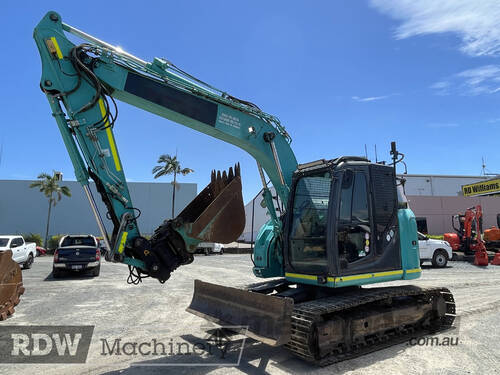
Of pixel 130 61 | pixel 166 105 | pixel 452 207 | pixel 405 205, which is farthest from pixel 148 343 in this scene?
pixel 452 207

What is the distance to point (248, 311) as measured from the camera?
5152 mm

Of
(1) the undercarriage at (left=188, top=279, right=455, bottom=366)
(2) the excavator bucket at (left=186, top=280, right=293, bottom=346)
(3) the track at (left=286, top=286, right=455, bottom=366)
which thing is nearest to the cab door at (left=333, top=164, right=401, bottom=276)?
(3) the track at (left=286, top=286, right=455, bottom=366)

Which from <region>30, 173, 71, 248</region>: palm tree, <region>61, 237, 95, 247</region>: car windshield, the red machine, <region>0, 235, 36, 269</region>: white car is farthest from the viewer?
<region>30, 173, 71, 248</region>: palm tree

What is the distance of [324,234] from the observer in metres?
5.63

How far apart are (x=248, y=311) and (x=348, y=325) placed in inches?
59.7

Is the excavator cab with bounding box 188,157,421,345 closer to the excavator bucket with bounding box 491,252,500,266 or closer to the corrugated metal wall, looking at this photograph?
the excavator bucket with bounding box 491,252,500,266

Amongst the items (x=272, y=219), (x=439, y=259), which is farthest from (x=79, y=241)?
(x=439, y=259)

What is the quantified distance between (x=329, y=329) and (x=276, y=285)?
161 centimetres

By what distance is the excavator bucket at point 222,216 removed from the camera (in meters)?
5.21

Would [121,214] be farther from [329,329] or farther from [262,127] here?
[329,329]

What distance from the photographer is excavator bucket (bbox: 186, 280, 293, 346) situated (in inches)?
181

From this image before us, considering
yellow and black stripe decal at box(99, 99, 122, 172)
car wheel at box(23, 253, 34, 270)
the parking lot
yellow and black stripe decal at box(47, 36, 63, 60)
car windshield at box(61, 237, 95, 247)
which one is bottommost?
the parking lot

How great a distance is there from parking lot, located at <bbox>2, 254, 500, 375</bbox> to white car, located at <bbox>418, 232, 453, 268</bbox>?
556 centimetres

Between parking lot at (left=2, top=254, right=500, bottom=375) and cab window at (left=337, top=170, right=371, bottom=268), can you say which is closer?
parking lot at (left=2, top=254, right=500, bottom=375)
